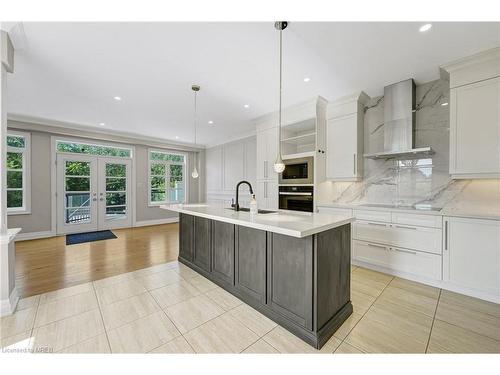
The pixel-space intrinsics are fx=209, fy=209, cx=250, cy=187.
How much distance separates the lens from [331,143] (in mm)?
3531

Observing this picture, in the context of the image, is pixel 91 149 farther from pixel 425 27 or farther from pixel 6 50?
pixel 425 27

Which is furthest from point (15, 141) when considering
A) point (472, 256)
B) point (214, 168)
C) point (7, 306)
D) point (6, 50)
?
point (472, 256)

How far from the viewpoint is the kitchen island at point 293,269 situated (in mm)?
1577

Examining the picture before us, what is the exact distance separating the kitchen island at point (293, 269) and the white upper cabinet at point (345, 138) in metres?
1.70

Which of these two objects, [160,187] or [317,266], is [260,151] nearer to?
[317,266]

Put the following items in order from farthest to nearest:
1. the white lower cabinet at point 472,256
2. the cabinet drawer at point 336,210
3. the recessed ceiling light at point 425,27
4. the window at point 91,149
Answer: the window at point 91,149 → the cabinet drawer at point 336,210 → the white lower cabinet at point 472,256 → the recessed ceiling light at point 425,27

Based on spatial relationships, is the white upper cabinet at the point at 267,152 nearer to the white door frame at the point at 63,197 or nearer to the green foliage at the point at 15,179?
the white door frame at the point at 63,197

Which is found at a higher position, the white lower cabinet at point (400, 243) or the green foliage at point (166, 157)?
the green foliage at point (166, 157)

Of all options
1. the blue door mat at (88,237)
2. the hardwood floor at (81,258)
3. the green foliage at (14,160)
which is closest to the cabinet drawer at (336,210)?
the hardwood floor at (81,258)

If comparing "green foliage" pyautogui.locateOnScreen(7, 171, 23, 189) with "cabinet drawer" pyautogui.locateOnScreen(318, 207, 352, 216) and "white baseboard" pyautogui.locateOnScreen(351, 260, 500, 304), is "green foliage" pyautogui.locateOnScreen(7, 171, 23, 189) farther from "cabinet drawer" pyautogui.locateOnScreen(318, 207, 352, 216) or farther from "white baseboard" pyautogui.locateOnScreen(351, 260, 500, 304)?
"white baseboard" pyautogui.locateOnScreen(351, 260, 500, 304)

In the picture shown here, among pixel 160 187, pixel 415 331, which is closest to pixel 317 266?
pixel 415 331

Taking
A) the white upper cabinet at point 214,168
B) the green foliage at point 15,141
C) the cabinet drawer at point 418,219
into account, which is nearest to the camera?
the cabinet drawer at point 418,219

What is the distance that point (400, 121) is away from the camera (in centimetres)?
297

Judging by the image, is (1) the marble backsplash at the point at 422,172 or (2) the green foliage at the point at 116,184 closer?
(1) the marble backsplash at the point at 422,172
